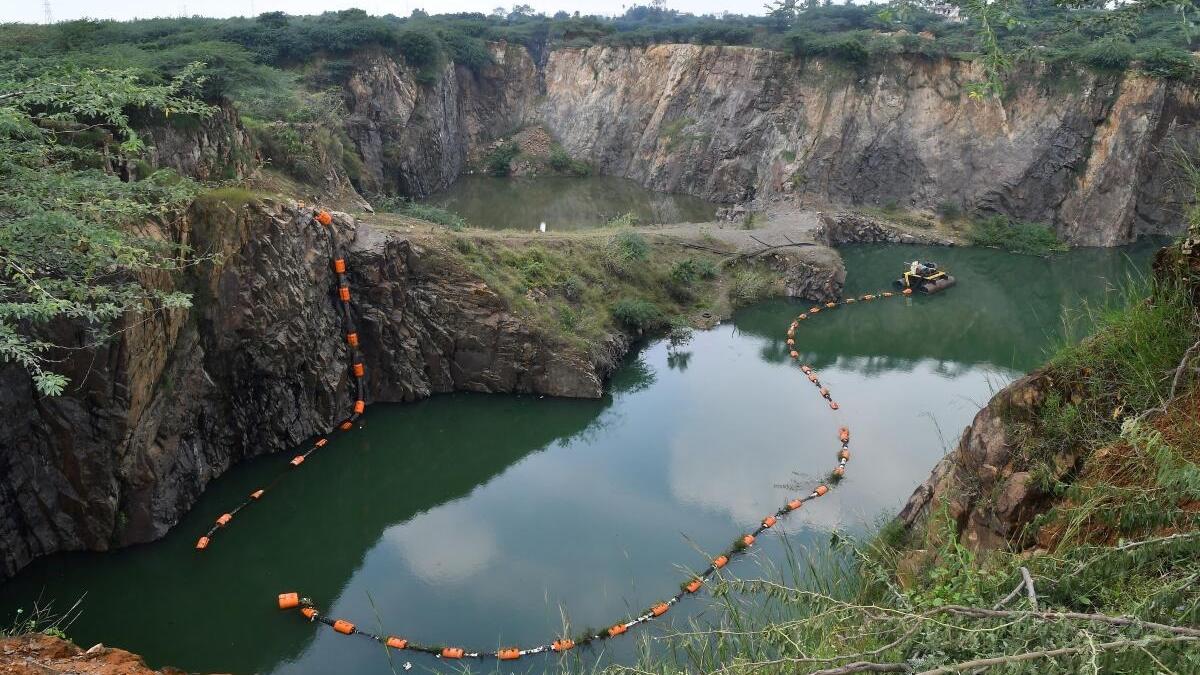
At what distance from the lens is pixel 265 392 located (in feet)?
49.9

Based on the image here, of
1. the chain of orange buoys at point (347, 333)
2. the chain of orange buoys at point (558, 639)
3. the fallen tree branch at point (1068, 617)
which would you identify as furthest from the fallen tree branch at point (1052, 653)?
the chain of orange buoys at point (347, 333)

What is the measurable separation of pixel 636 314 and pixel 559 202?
17588 millimetres

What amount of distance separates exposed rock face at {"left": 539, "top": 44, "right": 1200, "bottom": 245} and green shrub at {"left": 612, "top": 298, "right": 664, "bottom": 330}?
53.6 feet

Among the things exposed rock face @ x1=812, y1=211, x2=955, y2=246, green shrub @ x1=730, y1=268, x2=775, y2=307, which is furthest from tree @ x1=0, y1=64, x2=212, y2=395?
exposed rock face @ x1=812, y1=211, x2=955, y2=246

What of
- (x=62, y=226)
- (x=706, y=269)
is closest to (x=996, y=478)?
(x=62, y=226)

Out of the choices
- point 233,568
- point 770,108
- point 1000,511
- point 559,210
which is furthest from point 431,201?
point 1000,511

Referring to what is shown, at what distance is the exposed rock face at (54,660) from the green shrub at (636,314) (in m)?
14.3

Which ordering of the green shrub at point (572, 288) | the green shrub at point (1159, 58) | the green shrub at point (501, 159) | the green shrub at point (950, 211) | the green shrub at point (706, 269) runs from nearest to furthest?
1. the green shrub at point (572, 288)
2. the green shrub at point (706, 269)
3. the green shrub at point (1159, 58)
4. the green shrub at point (950, 211)
5. the green shrub at point (501, 159)

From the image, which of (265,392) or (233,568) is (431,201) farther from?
(233,568)

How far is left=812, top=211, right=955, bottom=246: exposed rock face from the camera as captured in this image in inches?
1305

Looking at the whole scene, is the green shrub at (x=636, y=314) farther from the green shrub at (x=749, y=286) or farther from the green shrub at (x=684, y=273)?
the green shrub at (x=749, y=286)

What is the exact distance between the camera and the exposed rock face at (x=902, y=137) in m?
32.3

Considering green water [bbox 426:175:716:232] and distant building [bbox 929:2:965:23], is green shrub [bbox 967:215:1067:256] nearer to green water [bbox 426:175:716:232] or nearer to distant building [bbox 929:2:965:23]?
green water [bbox 426:175:716:232]

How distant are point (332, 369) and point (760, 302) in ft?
44.8
